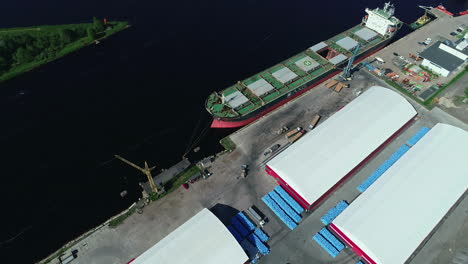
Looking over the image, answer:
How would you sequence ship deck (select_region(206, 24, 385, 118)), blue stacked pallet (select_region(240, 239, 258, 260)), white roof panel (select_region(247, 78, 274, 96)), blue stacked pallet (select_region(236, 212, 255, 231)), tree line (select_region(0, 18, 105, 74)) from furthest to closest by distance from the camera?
tree line (select_region(0, 18, 105, 74)) → white roof panel (select_region(247, 78, 274, 96)) → ship deck (select_region(206, 24, 385, 118)) → blue stacked pallet (select_region(236, 212, 255, 231)) → blue stacked pallet (select_region(240, 239, 258, 260))

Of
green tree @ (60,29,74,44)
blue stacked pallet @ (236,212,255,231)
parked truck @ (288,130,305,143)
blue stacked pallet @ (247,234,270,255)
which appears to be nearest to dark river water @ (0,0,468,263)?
green tree @ (60,29,74,44)

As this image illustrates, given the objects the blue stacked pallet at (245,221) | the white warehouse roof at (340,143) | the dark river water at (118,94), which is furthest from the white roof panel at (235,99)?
the blue stacked pallet at (245,221)

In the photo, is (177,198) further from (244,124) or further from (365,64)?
(365,64)

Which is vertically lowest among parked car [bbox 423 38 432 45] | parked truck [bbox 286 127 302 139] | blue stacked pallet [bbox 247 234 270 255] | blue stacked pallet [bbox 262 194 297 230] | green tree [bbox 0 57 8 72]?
blue stacked pallet [bbox 247 234 270 255]

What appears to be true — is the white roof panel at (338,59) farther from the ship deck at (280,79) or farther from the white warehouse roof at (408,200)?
the white warehouse roof at (408,200)

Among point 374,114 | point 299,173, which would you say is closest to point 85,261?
point 299,173

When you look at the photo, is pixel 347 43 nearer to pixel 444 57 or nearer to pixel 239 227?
pixel 444 57

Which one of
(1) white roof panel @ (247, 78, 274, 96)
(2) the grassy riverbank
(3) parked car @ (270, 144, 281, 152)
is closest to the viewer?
(3) parked car @ (270, 144, 281, 152)

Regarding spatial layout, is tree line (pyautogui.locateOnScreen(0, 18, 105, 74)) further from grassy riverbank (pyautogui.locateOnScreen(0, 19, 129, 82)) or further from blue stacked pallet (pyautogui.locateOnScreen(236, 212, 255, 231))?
blue stacked pallet (pyautogui.locateOnScreen(236, 212, 255, 231))

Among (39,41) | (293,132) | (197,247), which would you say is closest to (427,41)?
(293,132)
